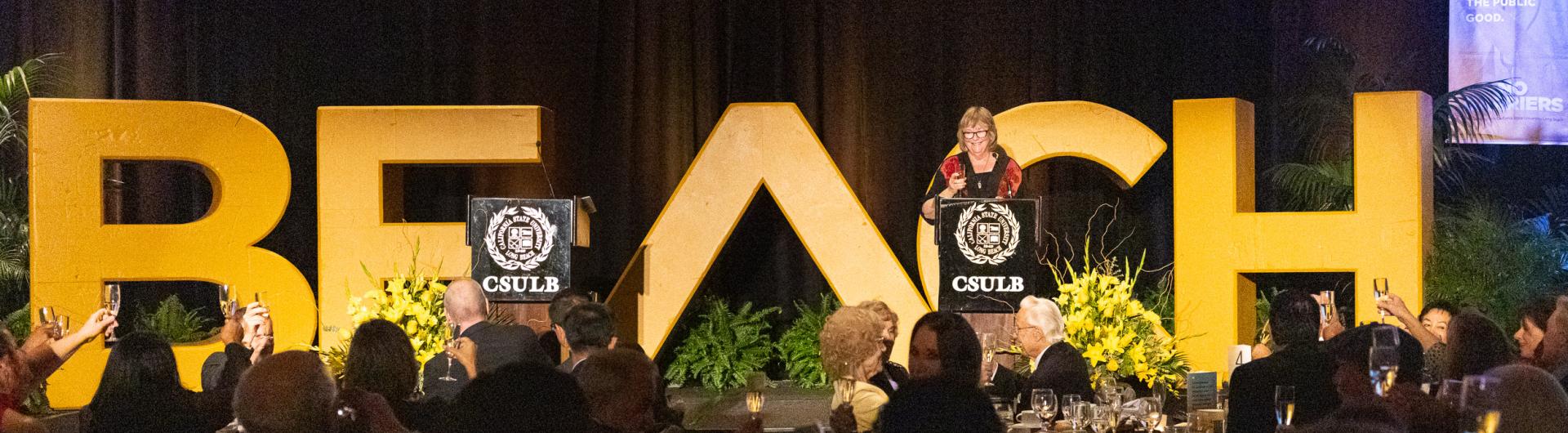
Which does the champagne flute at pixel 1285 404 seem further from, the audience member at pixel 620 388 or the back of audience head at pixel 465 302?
the back of audience head at pixel 465 302

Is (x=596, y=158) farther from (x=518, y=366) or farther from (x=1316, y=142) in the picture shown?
(x=518, y=366)

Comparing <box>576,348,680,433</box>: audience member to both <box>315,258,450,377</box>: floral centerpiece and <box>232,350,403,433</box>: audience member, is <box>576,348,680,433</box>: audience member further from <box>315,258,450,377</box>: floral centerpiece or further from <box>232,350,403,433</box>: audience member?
<box>315,258,450,377</box>: floral centerpiece

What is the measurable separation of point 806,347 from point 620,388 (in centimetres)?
548

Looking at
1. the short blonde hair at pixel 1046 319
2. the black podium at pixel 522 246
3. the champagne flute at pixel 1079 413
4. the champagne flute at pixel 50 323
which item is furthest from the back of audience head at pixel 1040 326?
the champagne flute at pixel 50 323

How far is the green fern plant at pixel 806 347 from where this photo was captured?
28.5ft

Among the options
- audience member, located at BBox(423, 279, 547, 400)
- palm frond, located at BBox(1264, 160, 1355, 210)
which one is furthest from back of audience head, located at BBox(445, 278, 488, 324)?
palm frond, located at BBox(1264, 160, 1355, 210)

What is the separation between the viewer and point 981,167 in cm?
712

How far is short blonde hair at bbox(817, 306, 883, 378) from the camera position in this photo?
15.2 feet

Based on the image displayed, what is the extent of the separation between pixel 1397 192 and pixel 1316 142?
1745 mm

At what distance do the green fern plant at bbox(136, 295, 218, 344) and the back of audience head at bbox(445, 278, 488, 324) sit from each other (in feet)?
11.9

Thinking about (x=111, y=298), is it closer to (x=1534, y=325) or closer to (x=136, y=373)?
(x=136, y=373)

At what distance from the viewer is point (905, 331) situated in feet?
25.3

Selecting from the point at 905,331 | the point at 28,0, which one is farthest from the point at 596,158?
the point at 28,0

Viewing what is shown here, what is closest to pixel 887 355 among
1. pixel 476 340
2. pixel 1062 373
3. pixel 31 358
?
pixel 1062 373
